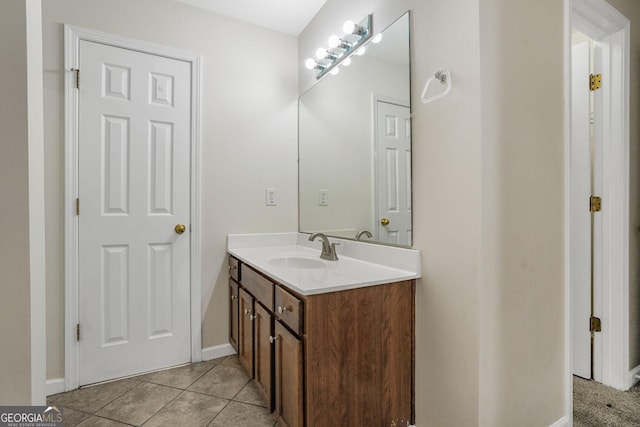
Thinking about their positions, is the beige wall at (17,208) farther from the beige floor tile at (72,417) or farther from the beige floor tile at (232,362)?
the beige floor tile at (232,362)

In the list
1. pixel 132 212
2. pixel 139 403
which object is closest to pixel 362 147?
pixel 132 212

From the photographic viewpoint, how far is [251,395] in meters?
1.77

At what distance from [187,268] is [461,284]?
1711 millimetres

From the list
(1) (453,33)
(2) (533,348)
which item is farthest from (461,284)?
(1) (453,33)

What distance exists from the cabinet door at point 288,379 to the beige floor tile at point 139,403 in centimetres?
70

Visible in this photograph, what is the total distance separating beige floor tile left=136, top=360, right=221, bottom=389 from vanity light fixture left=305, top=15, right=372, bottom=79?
6.93 feet

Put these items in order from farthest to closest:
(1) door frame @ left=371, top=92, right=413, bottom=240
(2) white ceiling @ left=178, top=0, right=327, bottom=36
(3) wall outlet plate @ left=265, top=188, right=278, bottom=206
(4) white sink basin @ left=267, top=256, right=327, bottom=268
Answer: (3) wall outlet plate @ left=265, top=188, right=278, bottom=206
(2) white ceiling @ left=178, top=0, right=327, bottom=36
(4) white sink basin @ left=267, top=256, right=327, bottom=268
(1) door frame @ left=371, top=92, right=413, bottom=240

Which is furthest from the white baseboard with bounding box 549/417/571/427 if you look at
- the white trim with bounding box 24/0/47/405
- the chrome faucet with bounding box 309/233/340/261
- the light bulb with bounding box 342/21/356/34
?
the light bulb with bounding box 342/21/356/34

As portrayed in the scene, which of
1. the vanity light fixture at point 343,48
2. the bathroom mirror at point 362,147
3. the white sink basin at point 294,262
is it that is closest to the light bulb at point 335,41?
the vanity light fixture at point 343,48

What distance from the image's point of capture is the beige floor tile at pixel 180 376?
189cm

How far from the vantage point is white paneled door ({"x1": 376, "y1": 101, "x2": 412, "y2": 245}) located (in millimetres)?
1489

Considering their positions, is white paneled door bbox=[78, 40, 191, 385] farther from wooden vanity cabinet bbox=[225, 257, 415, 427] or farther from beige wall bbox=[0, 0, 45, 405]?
beige wall bbox=[0, 0, 45, 405]

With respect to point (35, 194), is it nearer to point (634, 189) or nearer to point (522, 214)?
point (522, 214)

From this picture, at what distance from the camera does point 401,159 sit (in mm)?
1528
